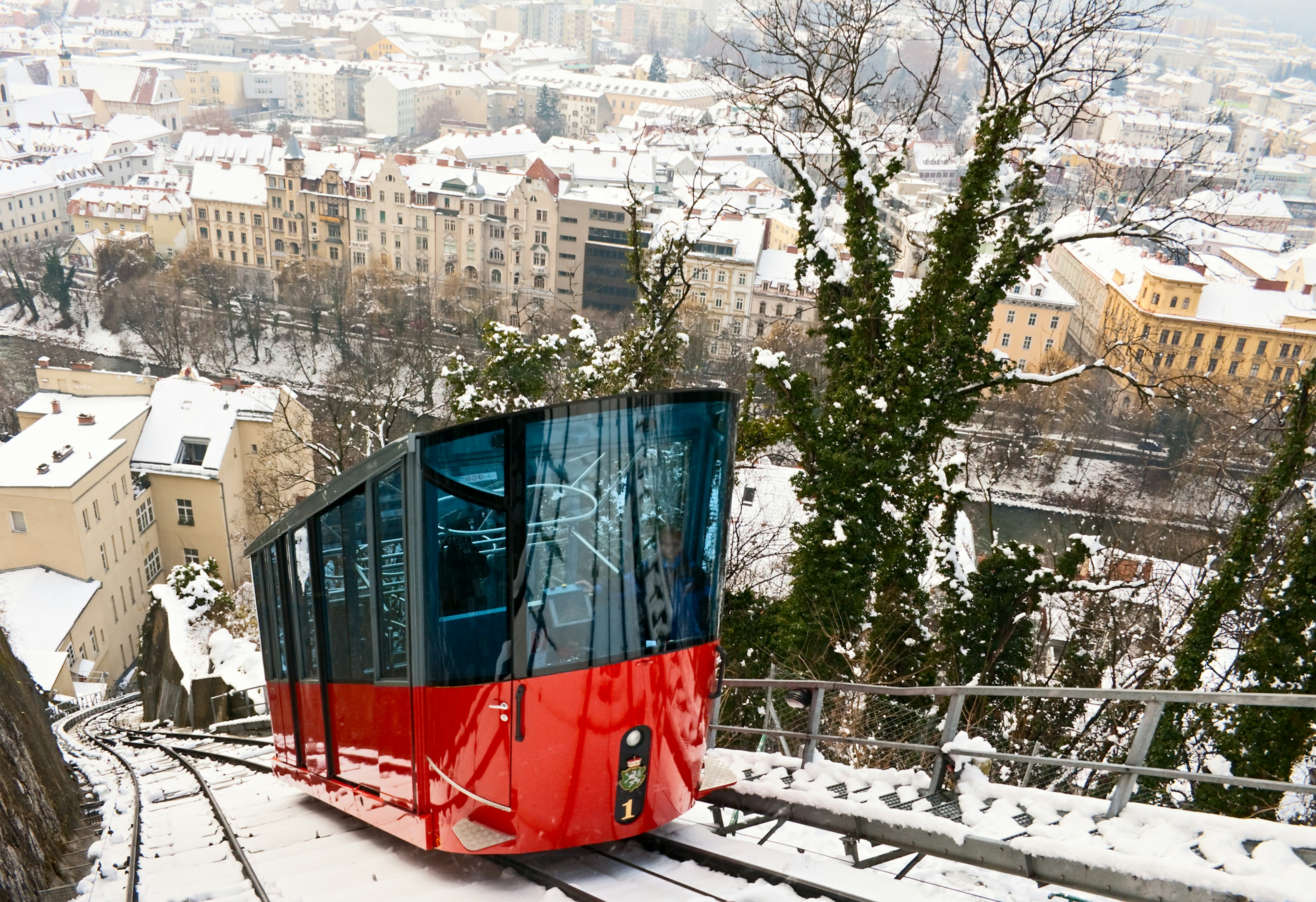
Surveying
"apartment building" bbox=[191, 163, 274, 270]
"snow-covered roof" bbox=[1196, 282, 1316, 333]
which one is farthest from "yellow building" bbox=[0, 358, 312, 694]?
"snow-covered roof" bbox=[1196, 282, 1316, 333]

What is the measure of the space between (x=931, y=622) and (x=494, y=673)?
38.5 ft

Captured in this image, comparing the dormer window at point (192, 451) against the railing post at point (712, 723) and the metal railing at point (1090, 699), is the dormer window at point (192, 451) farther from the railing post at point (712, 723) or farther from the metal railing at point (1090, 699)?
the metal railing at point (1090, 699)

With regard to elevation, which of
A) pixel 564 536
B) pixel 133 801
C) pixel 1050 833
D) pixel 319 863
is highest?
pixel 564 536

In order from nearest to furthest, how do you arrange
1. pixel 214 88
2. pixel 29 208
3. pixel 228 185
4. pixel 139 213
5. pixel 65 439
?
pixel 65 439, pixel 228 185, pixel 139 213, pixel 29 208, pixel 214 88

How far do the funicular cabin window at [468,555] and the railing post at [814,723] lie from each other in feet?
9.56

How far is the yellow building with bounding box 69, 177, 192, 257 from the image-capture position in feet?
237

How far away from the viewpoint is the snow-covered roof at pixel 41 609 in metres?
24.6

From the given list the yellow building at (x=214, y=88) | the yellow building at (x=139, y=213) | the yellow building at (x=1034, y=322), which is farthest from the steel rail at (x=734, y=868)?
the yellow building at (x=214, y=88)

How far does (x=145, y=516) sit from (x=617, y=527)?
105 ft

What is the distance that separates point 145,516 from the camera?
3203 centimetres

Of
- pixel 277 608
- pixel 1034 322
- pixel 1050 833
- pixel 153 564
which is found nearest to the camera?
pixel 1050 833

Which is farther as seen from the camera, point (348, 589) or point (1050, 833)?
point (348, 589)

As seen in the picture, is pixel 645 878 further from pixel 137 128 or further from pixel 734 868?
pixel 137 128

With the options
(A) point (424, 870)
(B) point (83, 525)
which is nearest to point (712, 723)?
(A) point (424, 870)
